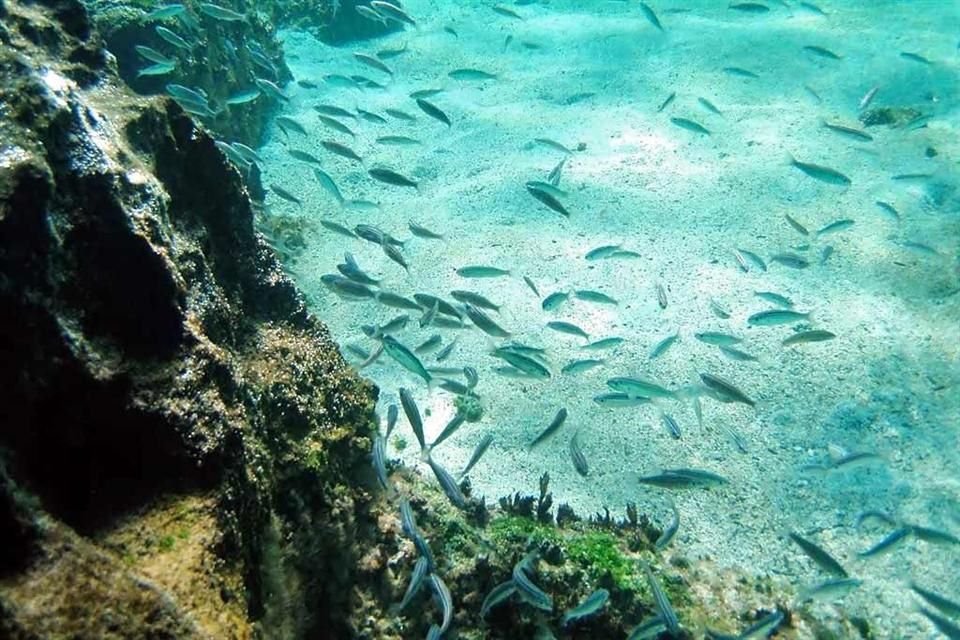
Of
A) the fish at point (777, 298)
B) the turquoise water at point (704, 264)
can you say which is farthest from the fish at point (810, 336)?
the fish at point (777, 298)

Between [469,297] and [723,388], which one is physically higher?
[469,297]

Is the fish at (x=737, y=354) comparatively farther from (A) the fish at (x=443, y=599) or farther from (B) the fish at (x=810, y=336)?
(A) the fish at (x=443, y=599)

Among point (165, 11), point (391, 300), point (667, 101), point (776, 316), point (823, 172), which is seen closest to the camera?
point (776, 316)

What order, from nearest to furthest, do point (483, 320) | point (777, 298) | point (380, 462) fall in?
point (380, 462)
point (483, 320)
point (777, 298)

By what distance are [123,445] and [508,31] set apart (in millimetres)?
16727

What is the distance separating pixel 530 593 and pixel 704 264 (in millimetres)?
6175

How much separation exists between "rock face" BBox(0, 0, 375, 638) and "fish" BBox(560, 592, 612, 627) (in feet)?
4.30

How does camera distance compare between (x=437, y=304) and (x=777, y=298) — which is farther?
(x=777, y=298)

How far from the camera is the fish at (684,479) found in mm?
4621

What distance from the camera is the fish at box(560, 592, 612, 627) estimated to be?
11.2 feet

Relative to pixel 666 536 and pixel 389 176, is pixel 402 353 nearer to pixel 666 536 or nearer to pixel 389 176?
pixel 666 536

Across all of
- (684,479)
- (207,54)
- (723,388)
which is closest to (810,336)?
(723,388)

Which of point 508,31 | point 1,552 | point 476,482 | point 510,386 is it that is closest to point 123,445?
point 1,552

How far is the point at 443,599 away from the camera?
129 inches
